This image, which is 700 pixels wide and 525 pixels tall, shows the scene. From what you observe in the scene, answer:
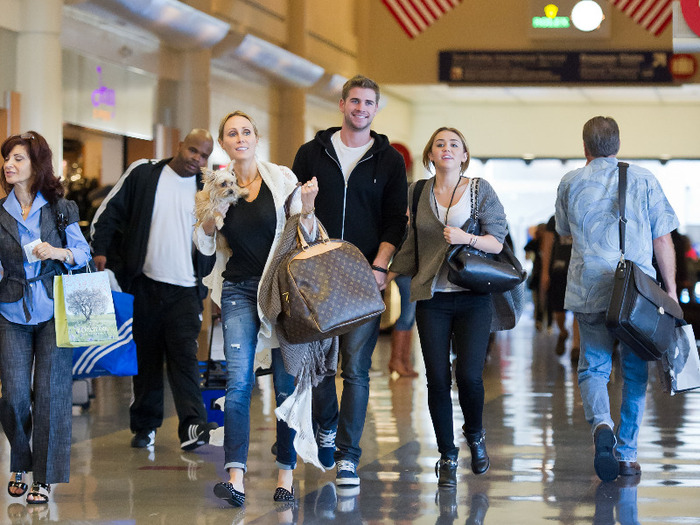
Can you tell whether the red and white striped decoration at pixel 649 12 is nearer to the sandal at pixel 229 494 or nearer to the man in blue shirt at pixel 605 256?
the man in blue shirt at pixel 605 256

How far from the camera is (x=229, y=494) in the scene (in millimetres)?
5043

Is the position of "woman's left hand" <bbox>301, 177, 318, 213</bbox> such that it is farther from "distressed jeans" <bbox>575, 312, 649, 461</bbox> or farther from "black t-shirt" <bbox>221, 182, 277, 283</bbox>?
"distressed jeans" <bbox>575, 312, 649, 461</bbox>

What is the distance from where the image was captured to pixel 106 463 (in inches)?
246

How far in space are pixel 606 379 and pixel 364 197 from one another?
1.50m

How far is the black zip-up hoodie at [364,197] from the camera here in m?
5.59

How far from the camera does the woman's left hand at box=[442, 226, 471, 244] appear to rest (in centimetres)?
536

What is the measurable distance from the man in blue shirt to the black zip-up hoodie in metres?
0.87

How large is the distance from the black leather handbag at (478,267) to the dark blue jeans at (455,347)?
0.46 feet

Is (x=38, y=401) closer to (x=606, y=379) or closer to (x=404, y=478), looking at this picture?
(x=404, y=478)

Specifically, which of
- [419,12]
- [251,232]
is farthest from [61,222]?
[419,12]

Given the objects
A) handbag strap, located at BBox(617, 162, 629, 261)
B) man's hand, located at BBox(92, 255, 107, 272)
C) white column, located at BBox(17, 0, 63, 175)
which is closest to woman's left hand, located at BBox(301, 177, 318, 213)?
handbag strap, located at BBox(617, 162, 629, 261)

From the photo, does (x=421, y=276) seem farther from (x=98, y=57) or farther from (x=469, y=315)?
(x=98, y=57)

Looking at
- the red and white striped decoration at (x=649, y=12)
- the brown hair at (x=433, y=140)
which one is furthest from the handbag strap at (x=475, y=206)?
the red and white striped decoration at (x=649, y=12)

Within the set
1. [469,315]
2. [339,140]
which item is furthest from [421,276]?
[339,140]
